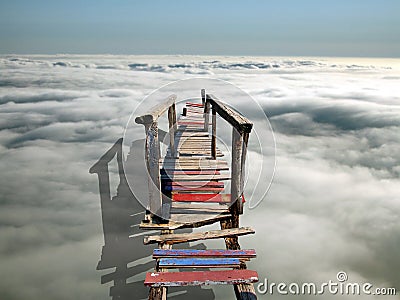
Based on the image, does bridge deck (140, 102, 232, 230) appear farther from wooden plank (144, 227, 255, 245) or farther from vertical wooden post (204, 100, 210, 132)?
vertical wooden post (204, 100, 210, 132)

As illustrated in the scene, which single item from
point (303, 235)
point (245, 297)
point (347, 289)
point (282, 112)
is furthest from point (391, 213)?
point (282, 112)

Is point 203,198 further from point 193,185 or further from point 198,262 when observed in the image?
point 198,262

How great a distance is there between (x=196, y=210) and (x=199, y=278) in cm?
223

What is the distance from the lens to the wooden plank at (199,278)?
4598 millimetres

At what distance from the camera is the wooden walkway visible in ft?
15.6

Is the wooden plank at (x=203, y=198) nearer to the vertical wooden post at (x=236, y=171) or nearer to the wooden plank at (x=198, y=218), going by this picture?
the wooden plank at (x=198, y=218)

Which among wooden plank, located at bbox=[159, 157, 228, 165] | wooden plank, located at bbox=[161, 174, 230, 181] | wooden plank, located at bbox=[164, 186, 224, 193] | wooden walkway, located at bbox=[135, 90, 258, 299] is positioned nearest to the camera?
wooden walkway, located at bbox=[135, 90, 258, 299]

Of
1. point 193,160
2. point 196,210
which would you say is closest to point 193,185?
point 196,210

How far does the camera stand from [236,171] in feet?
20.0

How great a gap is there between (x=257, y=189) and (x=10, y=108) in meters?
118

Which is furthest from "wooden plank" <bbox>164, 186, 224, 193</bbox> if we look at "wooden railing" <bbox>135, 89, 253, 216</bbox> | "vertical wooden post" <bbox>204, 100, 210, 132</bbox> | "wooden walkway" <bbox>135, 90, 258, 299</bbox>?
"vertical wooden post" <bbox>204, 100, 210, 132</bbox>

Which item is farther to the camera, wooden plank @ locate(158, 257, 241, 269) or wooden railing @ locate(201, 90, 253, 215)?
wooden railing @ locate(201, 90, 253, 215)

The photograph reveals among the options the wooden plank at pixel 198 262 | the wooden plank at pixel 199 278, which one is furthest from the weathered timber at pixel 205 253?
the wooden plank at pixel 199 278

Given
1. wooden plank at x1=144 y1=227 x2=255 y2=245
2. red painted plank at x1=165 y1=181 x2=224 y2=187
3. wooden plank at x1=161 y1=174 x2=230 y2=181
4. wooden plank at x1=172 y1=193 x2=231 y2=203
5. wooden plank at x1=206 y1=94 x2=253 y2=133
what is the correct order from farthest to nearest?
1. wooden plank at x1=161 y1=174 x2=230 y2=181
2. red painted plank at x1=165 y1=181 x2=224 y2=187
3. wooden plank at x1=172 y1=193 x2=231 y2=203
4. wooden plank at x1=144 y1=227 x2=255 y2=245
5. wooden plank at x1=206 y1=94 x2=253 y2=133
